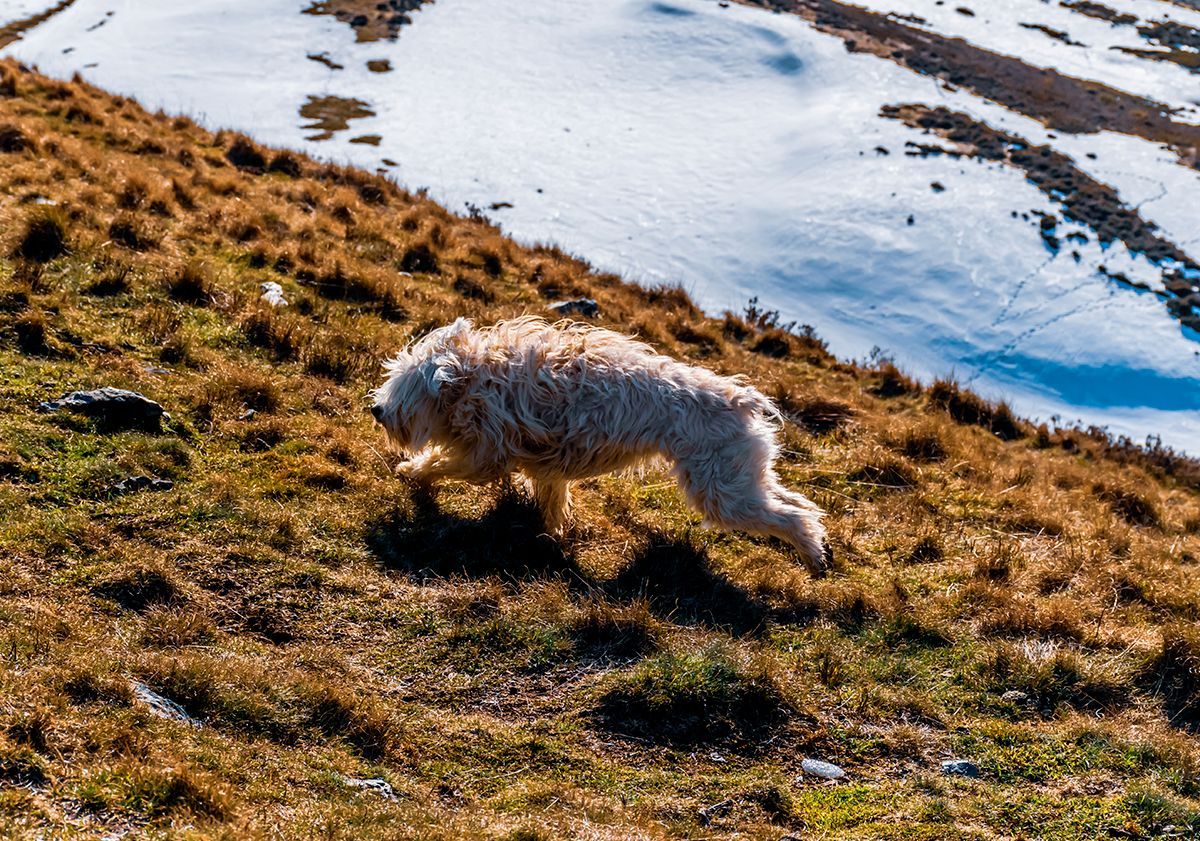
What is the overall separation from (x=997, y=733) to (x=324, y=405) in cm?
548

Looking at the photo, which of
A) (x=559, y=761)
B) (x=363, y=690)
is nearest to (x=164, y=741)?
(x=363, y=690)

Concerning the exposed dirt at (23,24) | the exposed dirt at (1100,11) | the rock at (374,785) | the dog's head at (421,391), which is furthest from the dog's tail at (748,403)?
the exposed dirt at (1100,11)

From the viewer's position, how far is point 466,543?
24.0 feet

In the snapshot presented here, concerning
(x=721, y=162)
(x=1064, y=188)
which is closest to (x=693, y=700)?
(x=721, y=162)

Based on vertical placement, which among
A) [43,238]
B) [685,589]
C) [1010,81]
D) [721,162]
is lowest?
[685,589]

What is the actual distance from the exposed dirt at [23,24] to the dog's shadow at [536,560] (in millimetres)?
28182

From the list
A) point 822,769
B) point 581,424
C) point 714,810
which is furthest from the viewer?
point 581,424

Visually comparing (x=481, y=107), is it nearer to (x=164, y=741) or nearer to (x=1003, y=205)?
(x=1003, y=205)

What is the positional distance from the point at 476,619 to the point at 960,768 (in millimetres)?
2761

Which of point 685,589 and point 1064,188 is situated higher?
point 1064,188

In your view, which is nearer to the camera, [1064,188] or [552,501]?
[552,501]

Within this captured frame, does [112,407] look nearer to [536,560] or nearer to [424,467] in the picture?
[424,467]

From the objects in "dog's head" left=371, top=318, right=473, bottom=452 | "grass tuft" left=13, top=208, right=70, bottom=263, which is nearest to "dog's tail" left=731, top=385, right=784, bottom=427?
"dog's head" left=371, top=318, right=473, bottom=452

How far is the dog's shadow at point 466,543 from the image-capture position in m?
6.98
